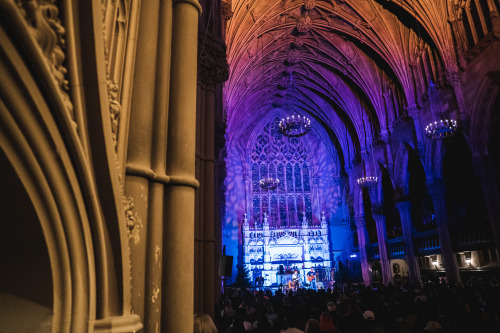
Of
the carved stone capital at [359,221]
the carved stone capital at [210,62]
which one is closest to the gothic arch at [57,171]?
the carved stone capital at [210,62]

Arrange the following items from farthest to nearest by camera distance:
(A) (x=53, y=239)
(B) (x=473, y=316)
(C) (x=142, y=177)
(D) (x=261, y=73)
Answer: (D) (x=261, y=73) < (B) (x=473, y=316) < (C) (x=142, y=177) < (A) (x=53, y=239)

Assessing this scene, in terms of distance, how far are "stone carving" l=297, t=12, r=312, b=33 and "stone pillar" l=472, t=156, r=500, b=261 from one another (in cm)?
1172

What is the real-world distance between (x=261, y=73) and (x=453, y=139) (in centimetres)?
1271

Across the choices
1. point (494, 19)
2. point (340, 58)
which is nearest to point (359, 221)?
point (340, 58)

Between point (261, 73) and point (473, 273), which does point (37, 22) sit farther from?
point (261, 73)

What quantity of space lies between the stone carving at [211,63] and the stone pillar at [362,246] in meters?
18.8

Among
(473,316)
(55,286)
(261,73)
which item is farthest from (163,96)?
(261,73)

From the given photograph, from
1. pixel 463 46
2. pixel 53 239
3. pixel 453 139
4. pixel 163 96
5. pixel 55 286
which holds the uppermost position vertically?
pixel 463 46

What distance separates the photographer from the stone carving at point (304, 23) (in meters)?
18.8

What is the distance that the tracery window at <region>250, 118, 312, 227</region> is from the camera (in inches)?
1029

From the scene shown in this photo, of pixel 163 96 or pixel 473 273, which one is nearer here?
pixel 163 96

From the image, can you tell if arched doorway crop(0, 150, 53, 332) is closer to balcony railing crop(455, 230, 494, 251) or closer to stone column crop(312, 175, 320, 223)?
balcony railing crop(455, 230, 494, 251)

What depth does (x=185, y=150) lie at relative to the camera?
103 inches

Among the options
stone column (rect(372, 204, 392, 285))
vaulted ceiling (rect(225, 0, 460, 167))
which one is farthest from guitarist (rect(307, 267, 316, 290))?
vaulted ceiling (rect(225, 0, 460, 167))
